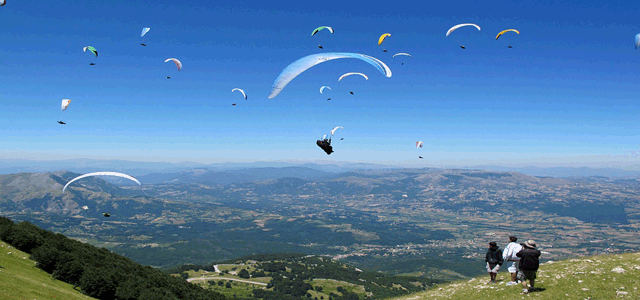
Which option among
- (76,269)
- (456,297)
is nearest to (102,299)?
(76,269)

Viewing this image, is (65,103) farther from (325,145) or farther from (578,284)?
(578,284)

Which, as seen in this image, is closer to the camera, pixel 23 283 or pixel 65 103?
pixel 23 283

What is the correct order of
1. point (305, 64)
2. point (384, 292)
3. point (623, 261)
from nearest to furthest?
1. point (623, 261)
2. point (305, 64)
3. point (384, 292)

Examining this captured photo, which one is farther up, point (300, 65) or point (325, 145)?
point (300, 65)

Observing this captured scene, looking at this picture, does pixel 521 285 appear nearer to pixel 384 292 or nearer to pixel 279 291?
pixel 279 291

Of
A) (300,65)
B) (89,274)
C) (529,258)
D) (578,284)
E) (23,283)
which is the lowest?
(89,274)

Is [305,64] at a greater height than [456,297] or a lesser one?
greater

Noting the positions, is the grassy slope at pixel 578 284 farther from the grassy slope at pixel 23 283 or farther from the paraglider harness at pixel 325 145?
the grassy slope at pixel 23 283

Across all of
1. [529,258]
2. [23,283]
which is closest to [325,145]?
[529,258]
